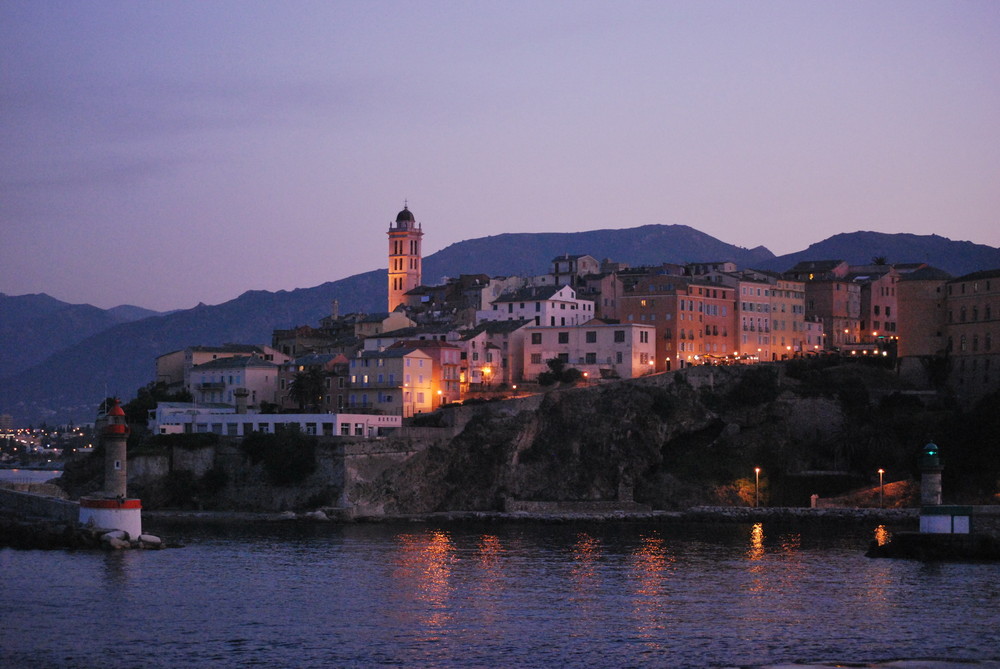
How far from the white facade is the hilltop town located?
8cm

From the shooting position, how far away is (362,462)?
69.1m

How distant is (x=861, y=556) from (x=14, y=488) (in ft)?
120

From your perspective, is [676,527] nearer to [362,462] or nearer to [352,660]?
[362,462]

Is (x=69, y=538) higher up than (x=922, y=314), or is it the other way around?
(x=922, y=314)

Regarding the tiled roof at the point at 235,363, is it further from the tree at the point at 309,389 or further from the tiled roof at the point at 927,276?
the tiled roof at the point at 927,276

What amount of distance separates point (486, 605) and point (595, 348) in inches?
1782

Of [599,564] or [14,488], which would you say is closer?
[599,564]

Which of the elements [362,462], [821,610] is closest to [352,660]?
[821,610]

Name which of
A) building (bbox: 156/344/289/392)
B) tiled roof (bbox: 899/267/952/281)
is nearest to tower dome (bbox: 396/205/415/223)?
building (bbox: 156/344/289/392)

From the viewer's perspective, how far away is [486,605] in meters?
37.1

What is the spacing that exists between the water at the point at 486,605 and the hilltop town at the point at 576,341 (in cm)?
2363

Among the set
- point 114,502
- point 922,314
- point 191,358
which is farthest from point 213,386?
point 922,314

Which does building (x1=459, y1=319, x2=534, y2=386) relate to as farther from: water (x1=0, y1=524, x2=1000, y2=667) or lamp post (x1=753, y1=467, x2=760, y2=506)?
water (x1=0, y1=524, x2=1000, y2=667)

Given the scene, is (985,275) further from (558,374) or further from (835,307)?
(558,374)
